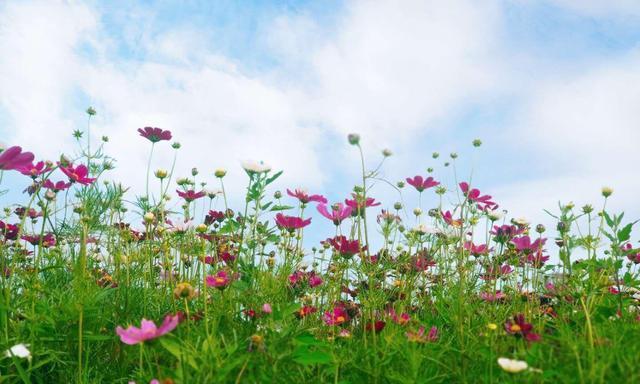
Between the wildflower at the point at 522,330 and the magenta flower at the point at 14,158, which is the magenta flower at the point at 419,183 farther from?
the magenta flower at the point at 14,158

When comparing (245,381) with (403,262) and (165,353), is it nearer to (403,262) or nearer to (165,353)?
(165,353)

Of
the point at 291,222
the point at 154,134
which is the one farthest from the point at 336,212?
the point at 154,134

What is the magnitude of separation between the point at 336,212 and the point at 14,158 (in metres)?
1.43

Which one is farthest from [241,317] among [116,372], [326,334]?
[116,372]

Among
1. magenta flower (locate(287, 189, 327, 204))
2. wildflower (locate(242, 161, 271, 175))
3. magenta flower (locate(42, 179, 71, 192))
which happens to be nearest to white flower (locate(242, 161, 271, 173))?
wildflower (locate(242, 161, 271, 175))

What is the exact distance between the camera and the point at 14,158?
2064 millimetres

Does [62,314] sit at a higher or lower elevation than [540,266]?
lower

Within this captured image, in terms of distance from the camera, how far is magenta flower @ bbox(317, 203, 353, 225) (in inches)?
109

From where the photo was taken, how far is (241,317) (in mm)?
2533

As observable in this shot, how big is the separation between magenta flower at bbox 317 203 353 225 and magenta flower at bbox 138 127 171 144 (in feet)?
3.70

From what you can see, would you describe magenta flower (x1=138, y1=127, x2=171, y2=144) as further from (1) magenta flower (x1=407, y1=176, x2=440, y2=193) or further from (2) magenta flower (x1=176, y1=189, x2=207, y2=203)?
(1) magenta flower (x1=407, y1=176, x2=440, y2=193)

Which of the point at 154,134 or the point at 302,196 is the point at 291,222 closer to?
the point at 302,196

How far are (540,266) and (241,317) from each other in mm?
1988

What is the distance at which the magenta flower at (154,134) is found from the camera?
3328 mm
